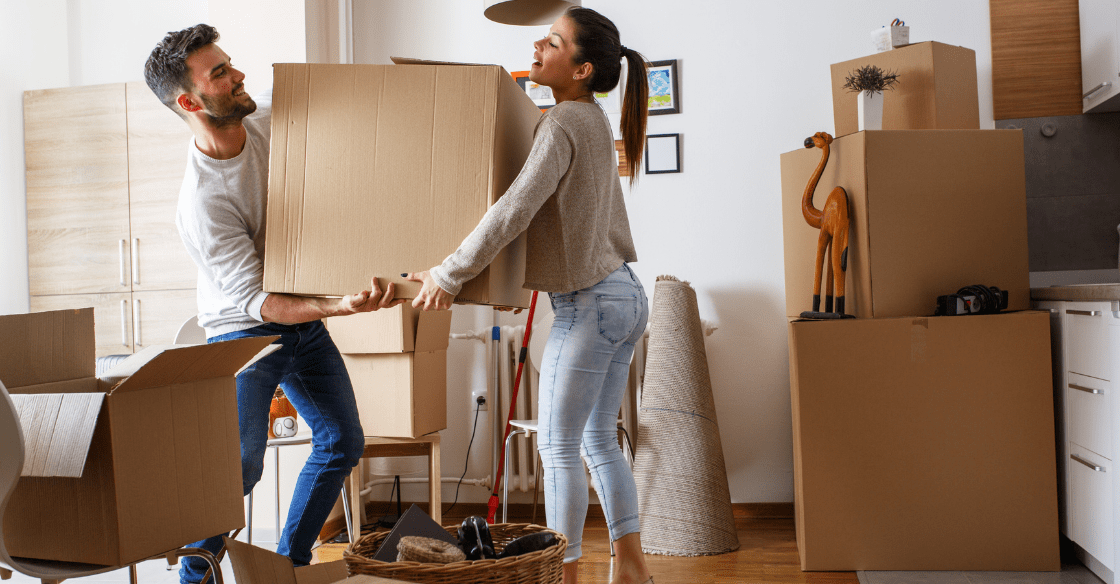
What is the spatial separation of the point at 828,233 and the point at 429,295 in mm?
1475

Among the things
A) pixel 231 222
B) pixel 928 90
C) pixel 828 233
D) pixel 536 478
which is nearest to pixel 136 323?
pixel 536 478

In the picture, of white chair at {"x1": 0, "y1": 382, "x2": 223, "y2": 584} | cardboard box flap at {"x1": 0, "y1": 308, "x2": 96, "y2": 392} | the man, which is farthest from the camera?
the man

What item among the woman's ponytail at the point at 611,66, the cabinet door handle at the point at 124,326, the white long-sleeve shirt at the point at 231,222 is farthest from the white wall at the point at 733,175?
the white long-sleeve shirt at the point at 231,222

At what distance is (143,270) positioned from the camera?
10.2 feet

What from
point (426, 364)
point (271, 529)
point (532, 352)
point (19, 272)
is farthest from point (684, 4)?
point (19, 272)

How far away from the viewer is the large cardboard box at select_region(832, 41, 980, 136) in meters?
2.56

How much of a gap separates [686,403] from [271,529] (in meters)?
1.51

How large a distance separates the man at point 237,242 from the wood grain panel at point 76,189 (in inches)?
66.5

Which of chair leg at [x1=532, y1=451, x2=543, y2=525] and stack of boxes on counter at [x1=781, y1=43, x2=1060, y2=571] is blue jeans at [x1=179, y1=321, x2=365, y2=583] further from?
stack of boxes on counter at [x1=781, y1=43, x2=1060, y2=571]

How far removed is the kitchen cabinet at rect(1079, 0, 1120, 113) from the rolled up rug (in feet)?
4.85

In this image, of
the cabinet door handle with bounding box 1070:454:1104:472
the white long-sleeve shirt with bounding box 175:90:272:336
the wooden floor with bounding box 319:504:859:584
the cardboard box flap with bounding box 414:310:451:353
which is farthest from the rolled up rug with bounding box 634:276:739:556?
the white long-sleeve shirt with bounding box 175:90:272:336

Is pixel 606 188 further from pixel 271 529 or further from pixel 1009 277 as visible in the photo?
pixel 271 529

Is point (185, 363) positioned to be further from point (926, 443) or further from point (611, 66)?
point (926, 443)

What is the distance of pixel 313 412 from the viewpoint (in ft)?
6.01
